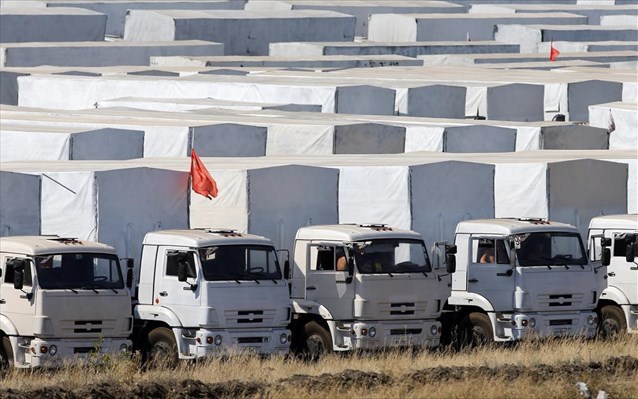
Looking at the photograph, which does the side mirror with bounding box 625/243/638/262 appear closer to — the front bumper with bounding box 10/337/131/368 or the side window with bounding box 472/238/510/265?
the side window with bounding box 472/238/510/265

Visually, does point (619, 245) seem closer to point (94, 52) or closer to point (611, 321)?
point (611, 321)

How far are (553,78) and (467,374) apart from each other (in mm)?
33883

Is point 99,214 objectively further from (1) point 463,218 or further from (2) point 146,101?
(2) point 146,101

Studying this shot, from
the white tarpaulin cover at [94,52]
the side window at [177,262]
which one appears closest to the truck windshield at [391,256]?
the side window at [177,262]

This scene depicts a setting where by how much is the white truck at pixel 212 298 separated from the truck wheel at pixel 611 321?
6.42 meters

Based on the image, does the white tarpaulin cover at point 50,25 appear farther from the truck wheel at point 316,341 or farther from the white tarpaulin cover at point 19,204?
the truck wheel at point 316,341

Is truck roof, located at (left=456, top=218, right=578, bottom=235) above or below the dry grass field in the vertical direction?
above

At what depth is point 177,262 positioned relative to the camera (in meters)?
21.8

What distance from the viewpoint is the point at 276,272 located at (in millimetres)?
21984

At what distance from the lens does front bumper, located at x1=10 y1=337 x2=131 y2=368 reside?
67.7 ft

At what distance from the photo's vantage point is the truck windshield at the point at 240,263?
2161 centimetres

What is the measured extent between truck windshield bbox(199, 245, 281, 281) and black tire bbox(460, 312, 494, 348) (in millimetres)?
4021

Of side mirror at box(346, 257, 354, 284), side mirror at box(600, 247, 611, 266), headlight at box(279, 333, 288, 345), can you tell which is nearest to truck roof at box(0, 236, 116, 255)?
headlight at box(279, 333, 288, 345)

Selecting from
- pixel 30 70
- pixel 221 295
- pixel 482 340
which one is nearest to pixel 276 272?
pixel 221 295
